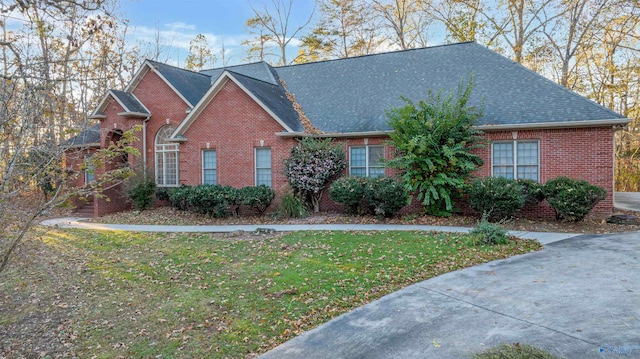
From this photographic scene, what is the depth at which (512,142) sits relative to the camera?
1300 cm

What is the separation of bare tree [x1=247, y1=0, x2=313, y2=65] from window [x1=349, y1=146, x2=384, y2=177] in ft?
68.6

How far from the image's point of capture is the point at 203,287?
696 cm

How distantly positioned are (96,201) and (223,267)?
40.0 feet

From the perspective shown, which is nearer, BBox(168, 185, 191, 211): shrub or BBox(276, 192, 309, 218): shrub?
BBox(276, 192, 309, 218): shrub

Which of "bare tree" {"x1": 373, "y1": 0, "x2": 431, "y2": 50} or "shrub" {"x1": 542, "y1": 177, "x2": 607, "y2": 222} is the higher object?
"bare tree" {"x1": 373, "y1": 0, "x2": 431, "y2": 50}

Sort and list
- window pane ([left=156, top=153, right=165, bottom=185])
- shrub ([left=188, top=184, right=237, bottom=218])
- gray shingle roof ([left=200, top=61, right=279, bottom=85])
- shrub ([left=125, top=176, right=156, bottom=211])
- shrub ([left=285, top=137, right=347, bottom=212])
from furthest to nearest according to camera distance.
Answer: gray shingle roof ([left=200, top=61, right=279, bottom=85]) < window pane ([left=156, top=153, right=165, bottom=185]) < shrub ([left=125, top=176, right=156, bottom=211]) < shrub ([left=188, top=184, right=237, bottom=218]) < shrub ([left=285, top=137, right=347, bottom=212])

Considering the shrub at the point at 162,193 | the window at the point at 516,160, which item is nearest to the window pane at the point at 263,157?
the shrub at the point at 162,193

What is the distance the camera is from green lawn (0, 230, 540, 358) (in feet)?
17.0

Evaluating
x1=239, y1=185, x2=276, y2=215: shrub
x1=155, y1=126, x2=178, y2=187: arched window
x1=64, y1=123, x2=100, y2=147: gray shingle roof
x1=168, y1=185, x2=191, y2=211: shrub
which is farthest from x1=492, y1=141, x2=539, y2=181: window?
x1=155, y1=126, x2=178, y2=187: arched window

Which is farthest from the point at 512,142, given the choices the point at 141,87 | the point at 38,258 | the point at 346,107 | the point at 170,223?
the point at 141,87

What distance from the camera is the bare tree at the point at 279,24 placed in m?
32.9

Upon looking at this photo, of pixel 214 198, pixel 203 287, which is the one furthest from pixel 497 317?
pixel 214 198

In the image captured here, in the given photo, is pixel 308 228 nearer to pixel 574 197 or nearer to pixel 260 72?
pixel 574 197

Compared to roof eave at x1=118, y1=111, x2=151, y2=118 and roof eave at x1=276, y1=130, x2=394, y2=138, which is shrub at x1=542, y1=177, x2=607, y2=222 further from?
roof eave at x1=118, y1=111, x2=151, y2=118
